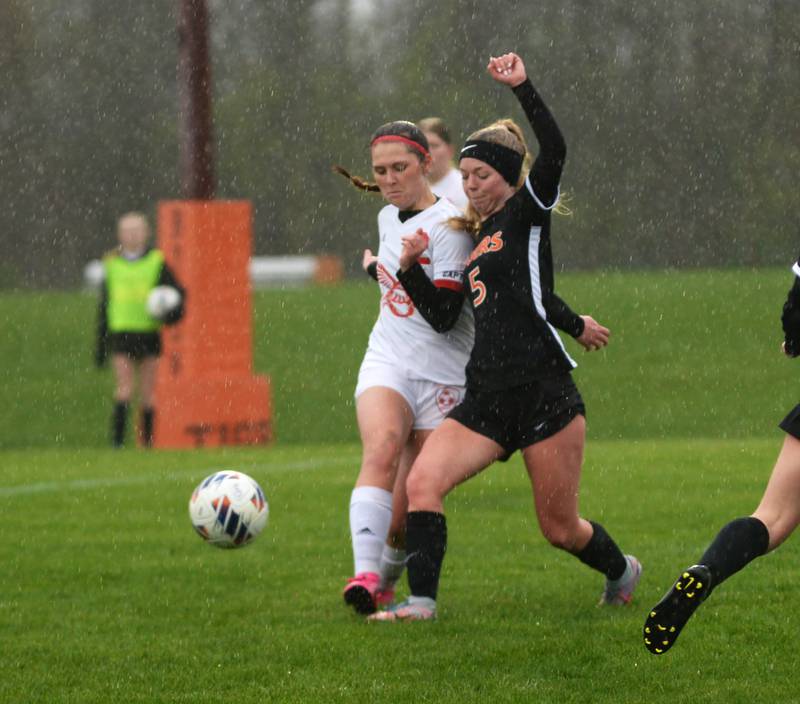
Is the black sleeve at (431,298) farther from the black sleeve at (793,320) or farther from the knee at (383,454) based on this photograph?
the black sleeve at (793,320)

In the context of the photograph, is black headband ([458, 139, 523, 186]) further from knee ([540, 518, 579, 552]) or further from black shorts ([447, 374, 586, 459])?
knee ([540, 518, 579, 552])

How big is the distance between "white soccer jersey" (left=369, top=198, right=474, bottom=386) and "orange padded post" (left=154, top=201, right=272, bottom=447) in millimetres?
9455

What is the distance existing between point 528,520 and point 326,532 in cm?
121

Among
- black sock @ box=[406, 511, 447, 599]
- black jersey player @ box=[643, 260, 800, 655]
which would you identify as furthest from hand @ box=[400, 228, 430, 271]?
black jersey player @ box=[643, 260, 800, 655]

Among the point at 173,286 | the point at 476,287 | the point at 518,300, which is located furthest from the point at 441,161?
the point at 173,286

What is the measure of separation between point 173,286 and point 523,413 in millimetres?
10112

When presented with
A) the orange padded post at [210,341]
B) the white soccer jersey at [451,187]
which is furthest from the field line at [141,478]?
the orange padded post at [210,341]

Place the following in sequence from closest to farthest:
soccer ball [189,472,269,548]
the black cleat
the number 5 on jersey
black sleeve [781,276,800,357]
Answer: the black cleat
black sleeve [781,276,800,357]
the number 5 on jersey
soccer ball [189,472,269,548]

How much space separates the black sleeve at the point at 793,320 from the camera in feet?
17.5

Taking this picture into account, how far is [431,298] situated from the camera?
6.77 m

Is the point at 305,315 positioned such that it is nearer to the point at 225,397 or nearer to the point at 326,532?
the point at 225,397

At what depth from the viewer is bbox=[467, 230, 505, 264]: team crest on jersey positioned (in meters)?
6.55

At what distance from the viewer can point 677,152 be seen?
33.0 metres

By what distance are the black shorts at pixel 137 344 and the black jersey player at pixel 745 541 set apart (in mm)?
11284
